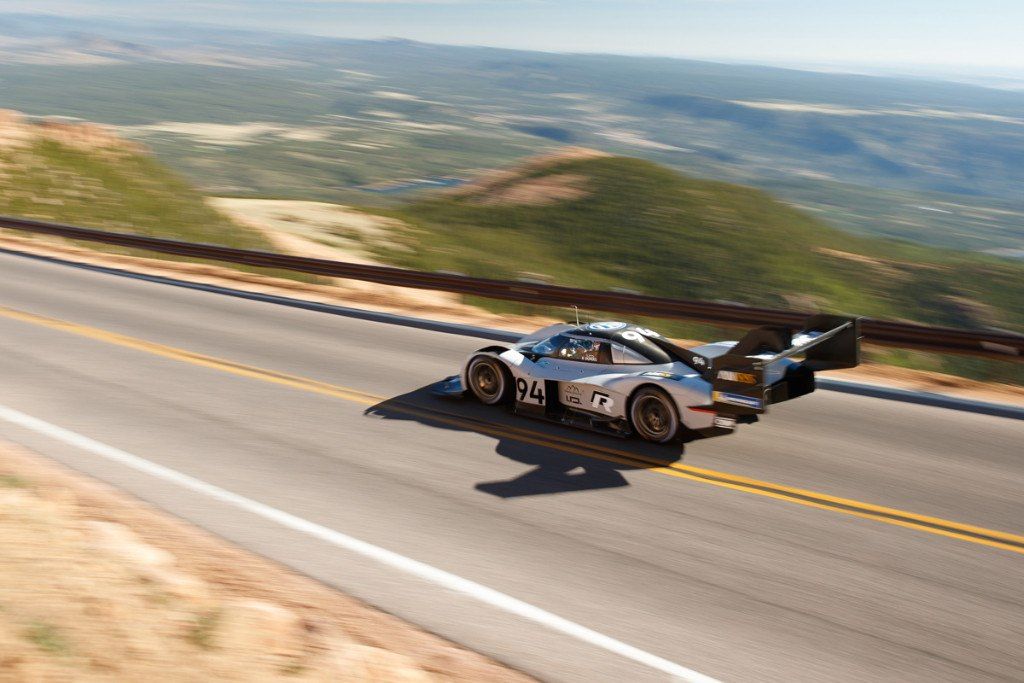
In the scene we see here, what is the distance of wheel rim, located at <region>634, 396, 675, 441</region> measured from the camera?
995cm

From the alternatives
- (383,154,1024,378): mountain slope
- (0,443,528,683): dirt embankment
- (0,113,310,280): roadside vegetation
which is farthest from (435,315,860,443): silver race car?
(0,113,310,280): roadside vegetation

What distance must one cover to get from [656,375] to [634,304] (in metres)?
6.94

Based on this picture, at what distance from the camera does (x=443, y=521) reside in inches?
330

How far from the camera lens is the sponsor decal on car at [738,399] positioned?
30.6 feet

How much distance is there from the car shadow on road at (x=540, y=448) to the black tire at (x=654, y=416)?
0.50ft

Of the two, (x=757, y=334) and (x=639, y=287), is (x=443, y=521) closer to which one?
(x=757, y=334)

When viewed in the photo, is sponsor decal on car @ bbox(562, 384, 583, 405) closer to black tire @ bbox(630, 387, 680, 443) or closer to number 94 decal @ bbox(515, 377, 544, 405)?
number 94 decal @ bbox(515, 377, 544, 405)

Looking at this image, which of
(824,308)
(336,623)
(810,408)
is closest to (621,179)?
(824,308)

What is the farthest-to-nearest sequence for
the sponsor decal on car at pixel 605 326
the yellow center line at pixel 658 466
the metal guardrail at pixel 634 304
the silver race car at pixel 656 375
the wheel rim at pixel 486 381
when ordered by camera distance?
the metal guardrail at pixel 634 304 → the wheel rim at pixel 486 381 → the sponsor decal on car at pixel 605 326 → the silver race car at pixel 656 375 → the yellow center line at pixel 658 466

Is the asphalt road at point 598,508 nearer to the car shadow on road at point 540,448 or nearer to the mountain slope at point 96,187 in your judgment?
the car shadow on road at point 540,448

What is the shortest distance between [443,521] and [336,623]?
200 centimetres

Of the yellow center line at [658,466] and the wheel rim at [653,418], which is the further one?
the wheel rim at [653,418]

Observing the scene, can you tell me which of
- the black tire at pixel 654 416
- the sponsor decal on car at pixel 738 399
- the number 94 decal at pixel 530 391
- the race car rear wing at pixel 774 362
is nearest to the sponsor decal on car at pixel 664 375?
the black tire at pixel 654 416

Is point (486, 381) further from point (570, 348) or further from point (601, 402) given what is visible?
point (601, 402)
